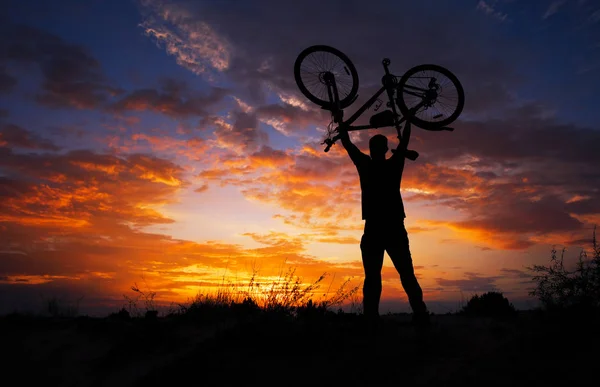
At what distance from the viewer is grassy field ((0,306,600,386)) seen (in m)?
5.40

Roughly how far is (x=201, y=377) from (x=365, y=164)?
456 centimetres

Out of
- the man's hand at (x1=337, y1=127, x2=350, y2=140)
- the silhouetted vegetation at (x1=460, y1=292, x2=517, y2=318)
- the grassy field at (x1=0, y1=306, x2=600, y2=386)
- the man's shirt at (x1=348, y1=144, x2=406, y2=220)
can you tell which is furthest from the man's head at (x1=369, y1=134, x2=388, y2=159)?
the silhouetted vegetation at (x1=460, y1=292, x2=517, y2=318)

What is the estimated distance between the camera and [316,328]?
23.4ft

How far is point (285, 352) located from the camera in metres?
6.52

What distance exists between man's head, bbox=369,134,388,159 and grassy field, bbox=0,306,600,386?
3111 mm

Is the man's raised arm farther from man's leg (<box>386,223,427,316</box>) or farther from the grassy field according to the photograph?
the grassy field

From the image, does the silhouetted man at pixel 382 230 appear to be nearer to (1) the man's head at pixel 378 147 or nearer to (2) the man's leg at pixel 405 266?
(2) the man's leg at pixel 405 266

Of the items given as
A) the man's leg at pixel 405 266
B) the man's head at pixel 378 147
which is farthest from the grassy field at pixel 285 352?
the man's head at pixel 378 147

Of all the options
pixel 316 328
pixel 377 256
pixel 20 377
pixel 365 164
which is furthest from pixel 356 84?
pixel 20 377

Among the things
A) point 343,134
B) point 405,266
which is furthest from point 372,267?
point 343,134

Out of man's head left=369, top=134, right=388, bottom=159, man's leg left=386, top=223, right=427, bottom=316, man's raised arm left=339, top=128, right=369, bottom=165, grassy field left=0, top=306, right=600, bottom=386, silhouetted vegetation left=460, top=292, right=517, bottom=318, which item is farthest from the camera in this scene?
silhouetted vegetation left=460, top=292, right=517, bottom=318

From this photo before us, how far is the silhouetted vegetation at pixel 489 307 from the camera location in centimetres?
1152

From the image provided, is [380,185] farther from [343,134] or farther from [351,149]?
[343,134]

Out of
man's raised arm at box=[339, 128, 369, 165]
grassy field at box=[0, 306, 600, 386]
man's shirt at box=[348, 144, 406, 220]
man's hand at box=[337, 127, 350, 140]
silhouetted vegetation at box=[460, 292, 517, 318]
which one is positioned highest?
man's hand at box=[337, 127, 350, 140]
